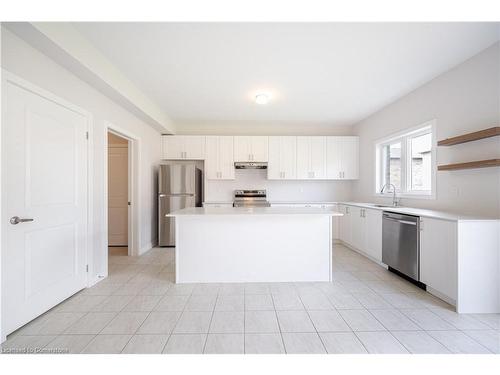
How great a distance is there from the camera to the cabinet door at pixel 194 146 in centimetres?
502

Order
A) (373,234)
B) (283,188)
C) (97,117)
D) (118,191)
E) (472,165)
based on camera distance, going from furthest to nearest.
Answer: (283,188)
(118,191)
(373,234)
(97,117)
(472,165)

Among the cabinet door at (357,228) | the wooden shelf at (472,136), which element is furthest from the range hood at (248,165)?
the wooden shelf at (472,136)

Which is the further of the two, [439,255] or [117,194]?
[117,194]

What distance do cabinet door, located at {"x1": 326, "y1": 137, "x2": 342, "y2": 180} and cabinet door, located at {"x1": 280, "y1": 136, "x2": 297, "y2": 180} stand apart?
0.74m

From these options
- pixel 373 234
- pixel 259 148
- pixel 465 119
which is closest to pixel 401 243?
pixel 373 234

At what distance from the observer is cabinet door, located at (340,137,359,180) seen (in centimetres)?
512

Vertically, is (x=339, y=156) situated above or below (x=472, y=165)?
above

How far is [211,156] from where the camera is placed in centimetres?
504

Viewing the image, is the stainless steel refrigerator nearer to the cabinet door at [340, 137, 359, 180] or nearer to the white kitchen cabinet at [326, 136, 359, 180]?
the white kitchen cabinet at [326, 136, 359, 180]

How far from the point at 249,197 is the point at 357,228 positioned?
2.30 m

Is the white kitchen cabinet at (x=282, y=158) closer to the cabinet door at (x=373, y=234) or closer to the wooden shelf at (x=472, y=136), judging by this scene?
the cabinet door at (x=373, y=234)

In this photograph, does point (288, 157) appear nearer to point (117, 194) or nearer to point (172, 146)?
point (172, 146)

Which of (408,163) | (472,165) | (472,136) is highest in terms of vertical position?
(472,136)

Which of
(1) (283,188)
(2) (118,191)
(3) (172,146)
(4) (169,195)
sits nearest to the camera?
(4) (169,195)
